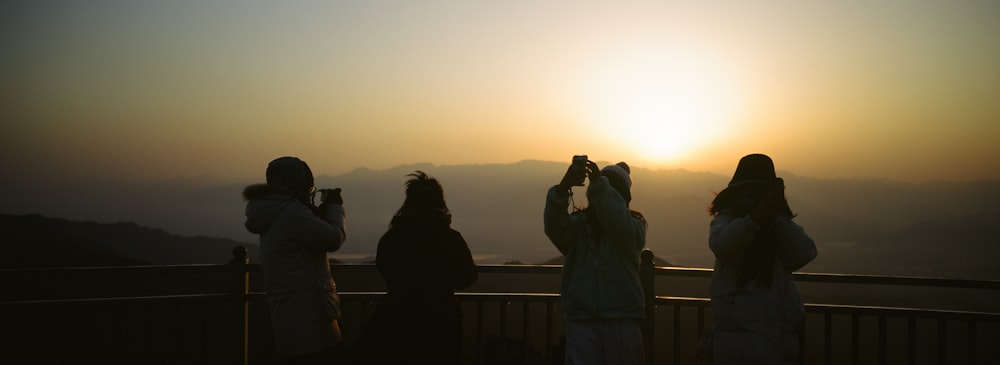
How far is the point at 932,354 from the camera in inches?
230

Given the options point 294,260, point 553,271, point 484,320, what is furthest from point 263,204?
point 553,271

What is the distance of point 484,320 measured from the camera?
6.27 meters

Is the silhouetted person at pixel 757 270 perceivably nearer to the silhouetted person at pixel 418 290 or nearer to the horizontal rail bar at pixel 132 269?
the silhouetted person at pixel 418 290

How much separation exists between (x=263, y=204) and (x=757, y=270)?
2830 mm

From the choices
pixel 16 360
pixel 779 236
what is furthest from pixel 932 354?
pixel 16 360

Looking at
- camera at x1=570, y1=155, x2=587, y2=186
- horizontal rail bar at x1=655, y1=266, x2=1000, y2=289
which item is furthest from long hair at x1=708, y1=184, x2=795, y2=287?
horizontal rail bar at x1=655, y1=266, x2=1000, y2=289

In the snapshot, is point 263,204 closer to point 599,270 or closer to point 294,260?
point 294,260

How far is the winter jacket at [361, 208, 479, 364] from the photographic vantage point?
4.48 metres

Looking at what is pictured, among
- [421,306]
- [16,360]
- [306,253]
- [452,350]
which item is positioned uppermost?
[306,253]

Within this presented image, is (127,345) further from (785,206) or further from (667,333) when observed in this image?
(785,206)

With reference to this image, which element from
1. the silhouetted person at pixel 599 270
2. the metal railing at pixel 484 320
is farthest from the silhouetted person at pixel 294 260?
the silhouetted person at pixel 599 270

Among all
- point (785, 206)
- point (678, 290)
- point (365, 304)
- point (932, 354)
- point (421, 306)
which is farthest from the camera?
point (678, 290)

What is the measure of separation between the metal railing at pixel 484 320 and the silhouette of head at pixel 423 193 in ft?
5.43

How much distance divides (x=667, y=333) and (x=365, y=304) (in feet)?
8.51
